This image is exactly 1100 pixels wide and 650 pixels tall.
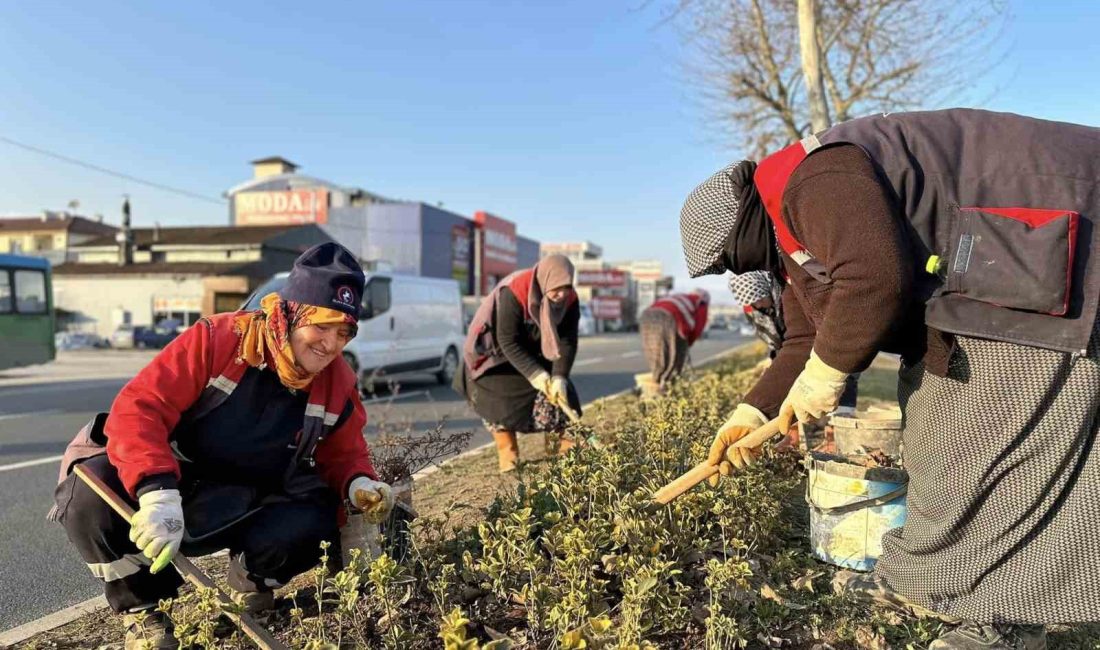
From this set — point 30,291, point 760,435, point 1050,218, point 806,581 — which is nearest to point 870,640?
point 806,581

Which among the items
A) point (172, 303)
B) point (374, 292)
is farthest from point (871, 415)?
point (172, 303)

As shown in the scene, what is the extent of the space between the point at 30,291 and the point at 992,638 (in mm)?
15823

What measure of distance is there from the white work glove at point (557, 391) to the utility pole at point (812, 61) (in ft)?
17.6

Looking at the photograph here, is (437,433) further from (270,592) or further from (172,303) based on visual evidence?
(172,303)

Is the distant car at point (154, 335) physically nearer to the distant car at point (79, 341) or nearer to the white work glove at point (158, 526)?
the distant car at point (79, 341)

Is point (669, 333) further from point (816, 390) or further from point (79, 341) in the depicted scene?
point (79, 341)

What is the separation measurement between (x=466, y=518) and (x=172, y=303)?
109ft

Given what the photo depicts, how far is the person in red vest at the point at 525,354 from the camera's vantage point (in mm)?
4699

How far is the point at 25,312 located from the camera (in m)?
13.3

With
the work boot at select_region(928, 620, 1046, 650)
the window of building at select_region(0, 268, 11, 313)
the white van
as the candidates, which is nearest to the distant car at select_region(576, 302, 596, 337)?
the white van

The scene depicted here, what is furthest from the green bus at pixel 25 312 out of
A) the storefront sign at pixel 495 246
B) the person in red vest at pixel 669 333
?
the storefront sign at pixel 495 246

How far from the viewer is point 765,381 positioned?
2697mm

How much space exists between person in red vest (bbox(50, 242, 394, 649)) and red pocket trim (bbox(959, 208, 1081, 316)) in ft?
6.33

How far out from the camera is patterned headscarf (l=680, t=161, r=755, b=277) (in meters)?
2.40
